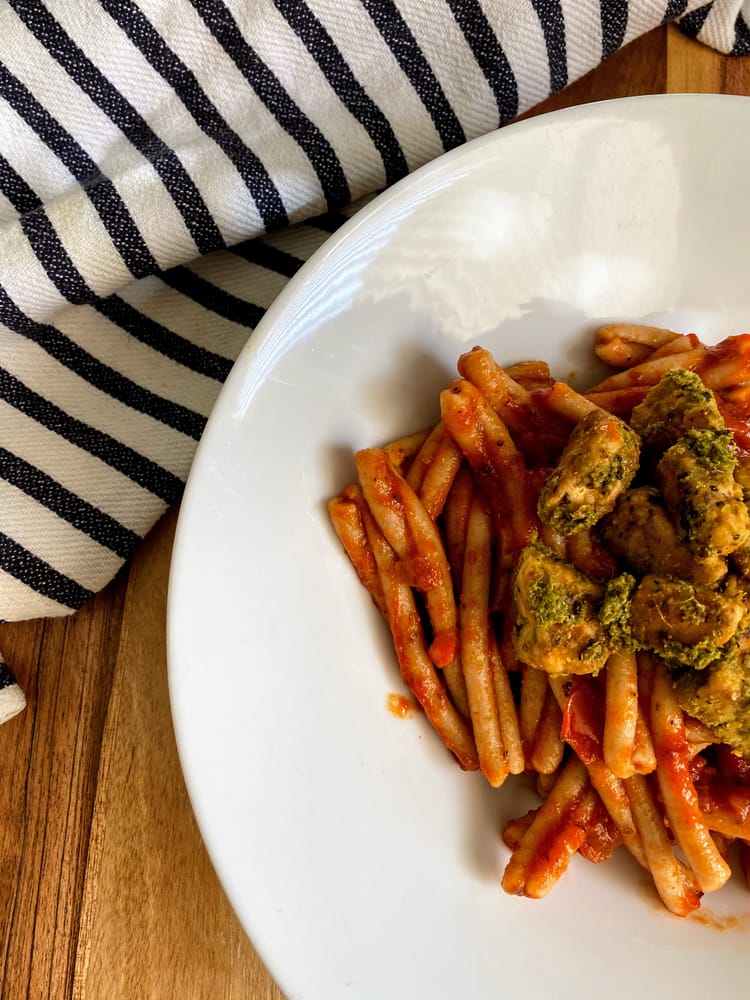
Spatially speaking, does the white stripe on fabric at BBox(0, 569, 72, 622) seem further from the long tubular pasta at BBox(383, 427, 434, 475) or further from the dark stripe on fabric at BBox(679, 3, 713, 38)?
the dark stripe on fabric at BBox(679, 3, 713, 38)

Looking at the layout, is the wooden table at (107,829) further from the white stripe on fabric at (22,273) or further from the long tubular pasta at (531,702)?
the long tubular pasta at (531,702)

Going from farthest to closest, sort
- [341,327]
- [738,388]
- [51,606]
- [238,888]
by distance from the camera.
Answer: [51,606]
[738,388]
[341,327]
[238,888]

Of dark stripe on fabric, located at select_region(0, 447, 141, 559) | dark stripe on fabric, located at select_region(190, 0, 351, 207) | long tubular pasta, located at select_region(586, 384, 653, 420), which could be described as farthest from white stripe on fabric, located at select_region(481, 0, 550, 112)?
dark stripe on fabric, located at select_region(0, 447, 141, 559)

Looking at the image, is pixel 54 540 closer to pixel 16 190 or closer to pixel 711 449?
pixel 16 190

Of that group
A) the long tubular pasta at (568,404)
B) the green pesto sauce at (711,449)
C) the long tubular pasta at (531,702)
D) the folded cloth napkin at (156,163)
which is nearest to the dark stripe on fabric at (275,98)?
the folded cloth napkin at (156,163)

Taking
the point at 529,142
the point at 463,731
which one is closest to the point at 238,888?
the point at 463,731

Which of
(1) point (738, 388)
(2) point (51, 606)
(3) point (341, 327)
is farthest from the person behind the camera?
(2) point (51, 606)

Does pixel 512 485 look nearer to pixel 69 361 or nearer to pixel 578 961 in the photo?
pixel 578 961
